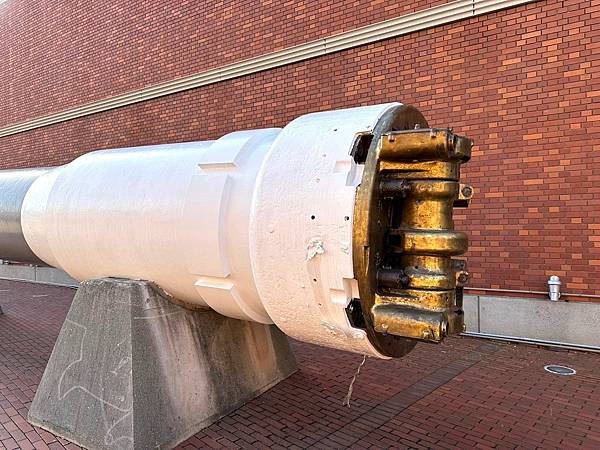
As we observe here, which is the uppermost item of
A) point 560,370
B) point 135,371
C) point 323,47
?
point 323,47

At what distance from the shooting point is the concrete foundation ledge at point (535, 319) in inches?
213

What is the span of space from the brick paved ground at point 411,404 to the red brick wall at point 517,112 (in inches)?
47.6

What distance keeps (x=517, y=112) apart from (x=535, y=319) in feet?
8.54

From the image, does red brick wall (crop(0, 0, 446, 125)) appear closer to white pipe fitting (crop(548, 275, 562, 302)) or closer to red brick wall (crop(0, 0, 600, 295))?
red brick wall (crop(0, 0, 600, 295))

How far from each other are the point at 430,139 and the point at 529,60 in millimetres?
4928

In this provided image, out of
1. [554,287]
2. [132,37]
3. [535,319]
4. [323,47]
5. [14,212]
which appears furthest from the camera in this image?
[132,37]

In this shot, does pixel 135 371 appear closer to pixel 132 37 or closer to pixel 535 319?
pixel 535 319

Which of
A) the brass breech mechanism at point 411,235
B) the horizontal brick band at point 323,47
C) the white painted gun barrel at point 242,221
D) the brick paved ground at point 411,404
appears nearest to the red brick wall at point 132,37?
the horizontal brick band at point 323,47

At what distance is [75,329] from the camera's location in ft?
11.2

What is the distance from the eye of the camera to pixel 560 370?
4.85 metres

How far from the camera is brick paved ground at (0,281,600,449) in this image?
130 inches

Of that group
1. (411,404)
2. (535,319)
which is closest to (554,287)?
(535,319)

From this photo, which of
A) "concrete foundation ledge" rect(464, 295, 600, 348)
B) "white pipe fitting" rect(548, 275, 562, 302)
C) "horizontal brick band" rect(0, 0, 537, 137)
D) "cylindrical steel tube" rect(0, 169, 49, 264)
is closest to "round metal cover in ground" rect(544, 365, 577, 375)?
"concrete foundation ledge" rect(464, 295, 600, 348)

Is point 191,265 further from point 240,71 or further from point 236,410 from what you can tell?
point 240,71
